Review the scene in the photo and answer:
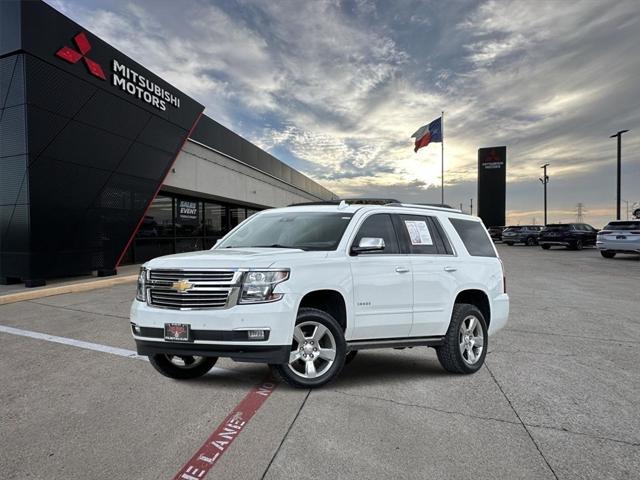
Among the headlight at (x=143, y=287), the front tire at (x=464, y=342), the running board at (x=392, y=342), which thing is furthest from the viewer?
the front tire at (x=464, y=342)

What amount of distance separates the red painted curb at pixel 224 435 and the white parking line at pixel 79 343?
0.89 metres

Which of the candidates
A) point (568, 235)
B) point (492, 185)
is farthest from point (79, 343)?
point (492, 185)

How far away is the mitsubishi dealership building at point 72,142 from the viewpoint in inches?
420

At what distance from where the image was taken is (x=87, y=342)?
19.6 feet

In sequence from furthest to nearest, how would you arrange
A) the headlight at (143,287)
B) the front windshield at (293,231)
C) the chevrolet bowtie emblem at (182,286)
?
the front windshield at (293,231) < the headlight at (143,287) < the chevrolet bowtie emblem at (182,286)

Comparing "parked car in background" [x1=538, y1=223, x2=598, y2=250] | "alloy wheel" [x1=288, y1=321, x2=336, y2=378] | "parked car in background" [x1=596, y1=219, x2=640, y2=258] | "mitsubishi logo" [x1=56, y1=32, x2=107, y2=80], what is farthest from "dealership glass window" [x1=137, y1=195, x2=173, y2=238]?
"parked car in background" [x1=538, y1=223, x2=598, y2=250]

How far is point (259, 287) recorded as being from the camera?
3662mm

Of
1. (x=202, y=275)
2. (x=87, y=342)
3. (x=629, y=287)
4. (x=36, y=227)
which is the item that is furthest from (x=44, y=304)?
(x=629, y=287)

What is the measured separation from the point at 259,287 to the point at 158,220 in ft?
55.5

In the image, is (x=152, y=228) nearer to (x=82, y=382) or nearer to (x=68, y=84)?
(x=68, y=84)

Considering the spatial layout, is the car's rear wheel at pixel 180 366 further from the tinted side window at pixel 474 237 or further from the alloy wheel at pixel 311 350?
the tinted side window at pixel 474 237

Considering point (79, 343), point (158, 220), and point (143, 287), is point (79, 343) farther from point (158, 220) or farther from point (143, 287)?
point (158, 220)

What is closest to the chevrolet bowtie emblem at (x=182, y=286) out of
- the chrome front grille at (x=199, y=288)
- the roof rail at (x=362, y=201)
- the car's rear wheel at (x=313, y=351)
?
the chrome front grille at (x=199, y=288)

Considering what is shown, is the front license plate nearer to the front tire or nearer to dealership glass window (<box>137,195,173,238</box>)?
the front tire
